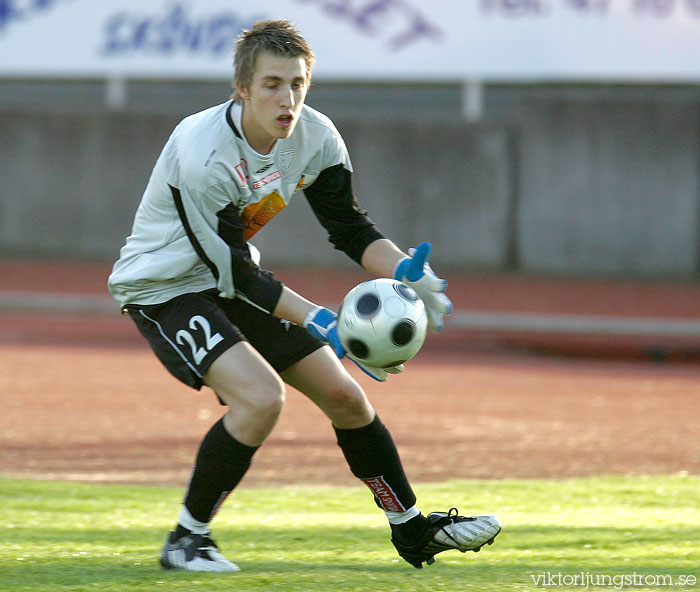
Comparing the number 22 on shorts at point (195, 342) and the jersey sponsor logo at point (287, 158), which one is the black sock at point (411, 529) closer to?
the number 22 on shorts at point (195, 342)

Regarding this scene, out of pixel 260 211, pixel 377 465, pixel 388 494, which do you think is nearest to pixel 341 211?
pixel 260 211

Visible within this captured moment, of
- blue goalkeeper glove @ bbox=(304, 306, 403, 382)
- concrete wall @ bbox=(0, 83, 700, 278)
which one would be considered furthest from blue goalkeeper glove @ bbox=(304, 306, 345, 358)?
concrete wall @ bbox=(0, 83, 700, 278)

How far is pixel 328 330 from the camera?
4129 mm

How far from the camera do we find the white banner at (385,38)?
1609 cm

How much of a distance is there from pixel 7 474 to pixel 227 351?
3.19m

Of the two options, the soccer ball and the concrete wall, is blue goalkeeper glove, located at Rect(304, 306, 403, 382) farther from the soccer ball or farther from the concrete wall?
the concrete wall

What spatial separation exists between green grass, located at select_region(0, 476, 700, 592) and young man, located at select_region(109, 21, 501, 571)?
228mm

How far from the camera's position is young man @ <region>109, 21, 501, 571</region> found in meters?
4.14

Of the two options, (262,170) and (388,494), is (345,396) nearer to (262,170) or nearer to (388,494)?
(388,494)

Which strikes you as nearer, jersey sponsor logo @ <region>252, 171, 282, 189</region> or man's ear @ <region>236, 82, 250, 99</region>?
man's ear @ <region>236, 82, 250, 99</region>

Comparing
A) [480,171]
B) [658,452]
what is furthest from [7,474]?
[480,171]

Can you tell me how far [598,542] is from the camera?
501 centimetres

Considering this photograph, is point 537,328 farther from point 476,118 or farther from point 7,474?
point 7,474

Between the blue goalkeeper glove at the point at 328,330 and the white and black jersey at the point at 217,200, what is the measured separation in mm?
151
